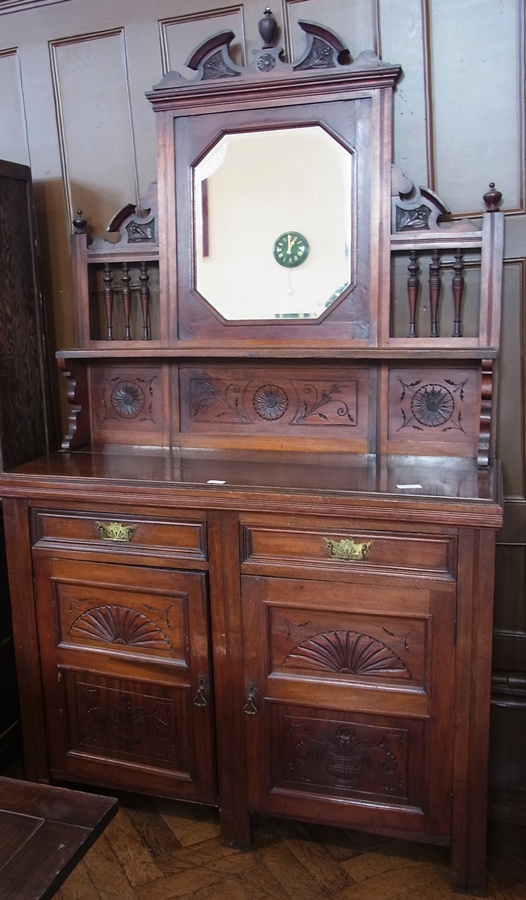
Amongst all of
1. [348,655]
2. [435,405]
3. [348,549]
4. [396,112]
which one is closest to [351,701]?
[348,655]

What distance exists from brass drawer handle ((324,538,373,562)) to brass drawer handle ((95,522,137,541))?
0.52 metres

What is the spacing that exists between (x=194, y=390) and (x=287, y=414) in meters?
0.30

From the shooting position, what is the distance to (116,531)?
1884 mm

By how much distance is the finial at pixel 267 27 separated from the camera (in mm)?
1978

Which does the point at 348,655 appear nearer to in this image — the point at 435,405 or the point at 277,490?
the point at 277,490

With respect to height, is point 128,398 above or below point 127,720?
above

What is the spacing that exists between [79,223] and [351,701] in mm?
1574

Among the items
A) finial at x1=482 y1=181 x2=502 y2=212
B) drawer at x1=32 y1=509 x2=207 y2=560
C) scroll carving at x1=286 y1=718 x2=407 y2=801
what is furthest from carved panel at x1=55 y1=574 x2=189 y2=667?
finial at x1=482 y1=181 x2=502 y2=212

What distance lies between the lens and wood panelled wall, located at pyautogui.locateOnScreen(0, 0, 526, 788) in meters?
1.92

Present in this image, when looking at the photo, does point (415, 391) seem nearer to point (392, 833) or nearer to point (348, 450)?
point (348, 450)

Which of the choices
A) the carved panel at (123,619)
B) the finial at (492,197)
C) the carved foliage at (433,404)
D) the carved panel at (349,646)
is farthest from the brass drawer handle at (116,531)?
the finial at (492,197)

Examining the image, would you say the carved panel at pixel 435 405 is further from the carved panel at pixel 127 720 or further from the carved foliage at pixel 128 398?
the carved panel at pixel 127 720

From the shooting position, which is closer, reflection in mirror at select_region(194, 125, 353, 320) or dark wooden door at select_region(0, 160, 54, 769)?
reflection in mirror at select_region(194, 125, 353, 320)

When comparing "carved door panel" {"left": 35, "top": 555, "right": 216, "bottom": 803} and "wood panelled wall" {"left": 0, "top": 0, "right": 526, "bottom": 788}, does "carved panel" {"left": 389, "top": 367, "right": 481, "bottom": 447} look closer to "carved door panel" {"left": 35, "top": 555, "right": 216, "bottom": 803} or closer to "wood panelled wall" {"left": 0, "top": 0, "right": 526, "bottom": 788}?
"wood panelled wall" {"left": 0, "top": 0, "right": 526, "bottom": 788}
